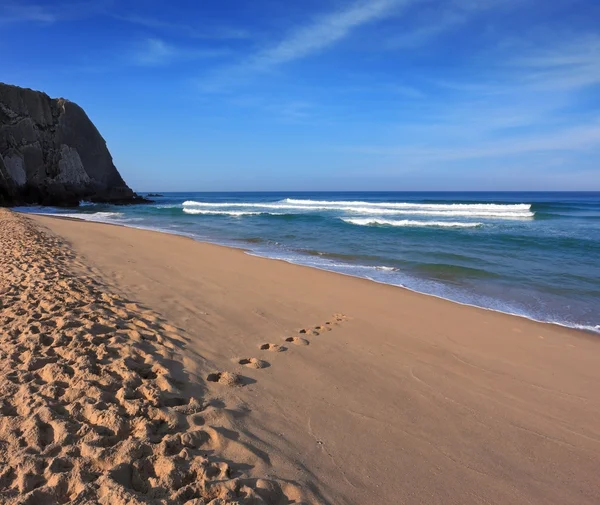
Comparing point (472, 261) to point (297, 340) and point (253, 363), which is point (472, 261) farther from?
point (253, 363)

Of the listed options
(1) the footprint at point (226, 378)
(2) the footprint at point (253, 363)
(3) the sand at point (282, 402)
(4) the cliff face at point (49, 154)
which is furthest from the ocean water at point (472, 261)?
(4) the cliff face at point (49, 154)

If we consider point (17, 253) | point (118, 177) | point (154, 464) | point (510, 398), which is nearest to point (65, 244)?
point (17, 253)

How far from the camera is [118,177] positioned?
173 feet

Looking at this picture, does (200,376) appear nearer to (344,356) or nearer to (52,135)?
(344,356)

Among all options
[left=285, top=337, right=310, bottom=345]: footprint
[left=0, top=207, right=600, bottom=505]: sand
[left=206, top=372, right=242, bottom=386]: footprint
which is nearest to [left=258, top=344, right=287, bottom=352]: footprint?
[left=0, top=207, right=600, bottom=505]: sand

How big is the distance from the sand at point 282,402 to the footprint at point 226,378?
4cm

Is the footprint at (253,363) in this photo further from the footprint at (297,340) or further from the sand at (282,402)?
the footprint at (297,340)

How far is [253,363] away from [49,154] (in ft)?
150

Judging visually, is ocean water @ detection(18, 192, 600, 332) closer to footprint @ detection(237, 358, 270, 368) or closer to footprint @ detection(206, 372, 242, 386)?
footprint @ detection(237, 358, 270, 368)

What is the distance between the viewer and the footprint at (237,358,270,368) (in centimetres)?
414

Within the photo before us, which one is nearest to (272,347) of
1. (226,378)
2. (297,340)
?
(297,340)

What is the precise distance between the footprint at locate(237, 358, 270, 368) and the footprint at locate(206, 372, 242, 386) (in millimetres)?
335

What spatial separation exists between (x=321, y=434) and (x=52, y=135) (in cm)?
4905

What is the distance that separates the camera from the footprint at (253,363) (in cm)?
414
